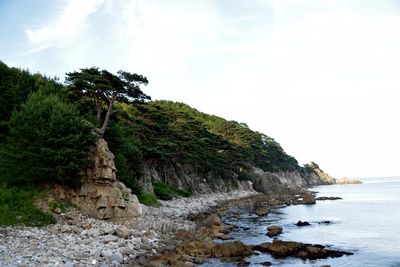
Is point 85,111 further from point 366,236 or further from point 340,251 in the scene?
point 366,236

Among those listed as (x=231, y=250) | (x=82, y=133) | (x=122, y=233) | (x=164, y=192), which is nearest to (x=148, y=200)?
(x=164, y=192)

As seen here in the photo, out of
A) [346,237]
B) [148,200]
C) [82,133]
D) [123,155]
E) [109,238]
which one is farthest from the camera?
[148,200]

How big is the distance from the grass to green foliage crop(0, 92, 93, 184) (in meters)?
1.05

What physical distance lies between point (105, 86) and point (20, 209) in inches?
501

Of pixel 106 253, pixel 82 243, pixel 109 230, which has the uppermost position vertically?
pixel 109 230

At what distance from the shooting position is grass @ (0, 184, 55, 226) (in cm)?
2054

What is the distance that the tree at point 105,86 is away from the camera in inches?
1221

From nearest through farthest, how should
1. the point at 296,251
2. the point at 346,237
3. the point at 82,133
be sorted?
1. the point at 296,251
2. the point at 82,133
3. the point at 346,237

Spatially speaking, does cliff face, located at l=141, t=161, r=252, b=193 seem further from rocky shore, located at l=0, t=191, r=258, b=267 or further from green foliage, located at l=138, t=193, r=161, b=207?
rocky shore, located at l=0, t=191, r=258, b=267

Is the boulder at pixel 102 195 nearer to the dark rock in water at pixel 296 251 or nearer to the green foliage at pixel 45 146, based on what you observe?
the green foliage at pixel 45 146

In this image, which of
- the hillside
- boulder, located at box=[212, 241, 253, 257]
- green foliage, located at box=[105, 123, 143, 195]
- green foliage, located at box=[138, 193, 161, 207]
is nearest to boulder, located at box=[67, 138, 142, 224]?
the hillside

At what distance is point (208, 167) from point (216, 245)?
160 ft

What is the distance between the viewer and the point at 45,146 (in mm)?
24016

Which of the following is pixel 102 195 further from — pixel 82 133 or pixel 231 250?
pixel 231 250
